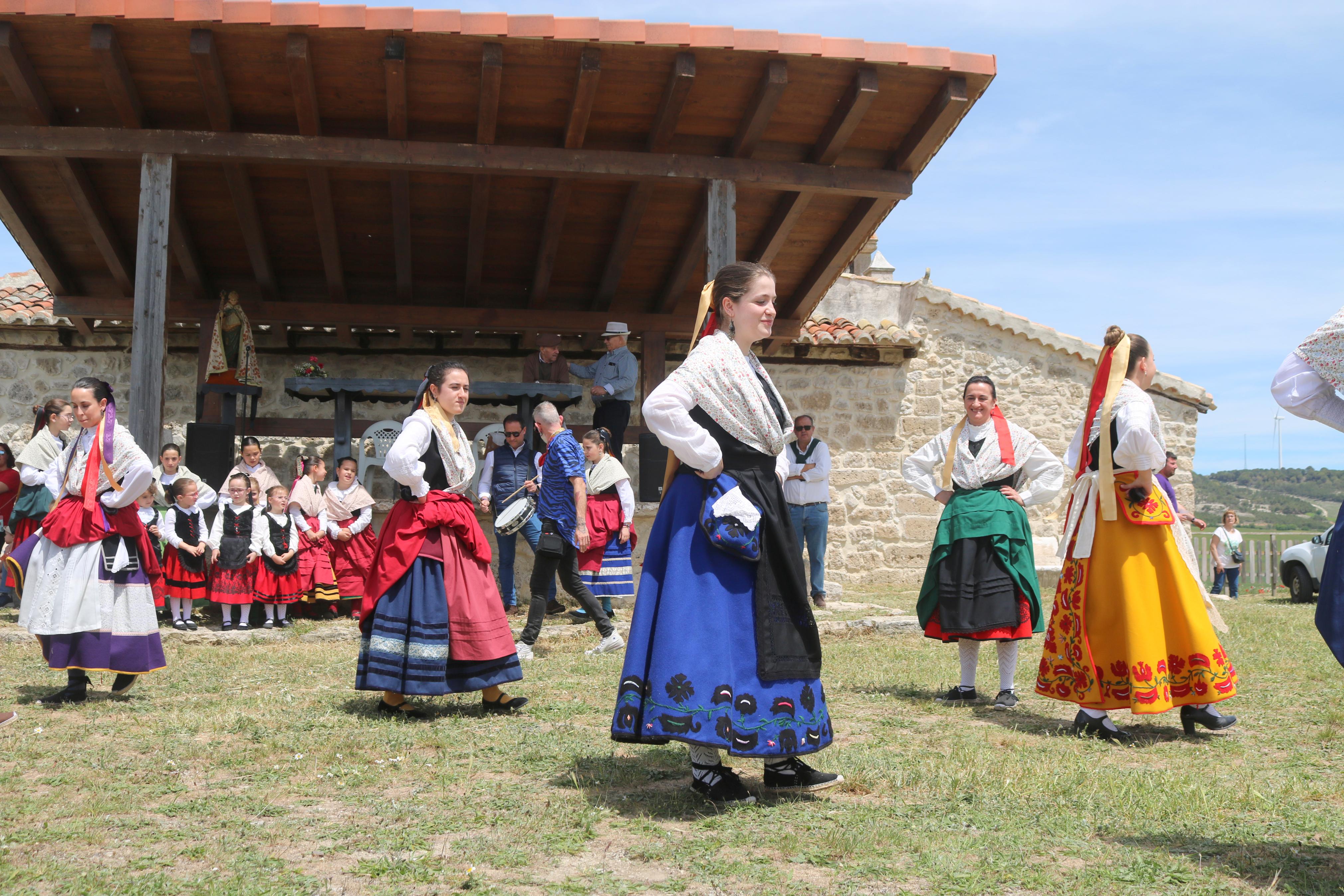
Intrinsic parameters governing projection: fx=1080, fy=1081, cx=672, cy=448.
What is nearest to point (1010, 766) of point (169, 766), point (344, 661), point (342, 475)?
point (169, 766)

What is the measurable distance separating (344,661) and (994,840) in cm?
499

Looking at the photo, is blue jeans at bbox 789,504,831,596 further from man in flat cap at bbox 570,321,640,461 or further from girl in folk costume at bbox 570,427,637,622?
girl in folk costume at bbox 570,427,637,622

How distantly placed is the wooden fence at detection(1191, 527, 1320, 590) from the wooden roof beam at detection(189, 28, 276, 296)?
15125 mm

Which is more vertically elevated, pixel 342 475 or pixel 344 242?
pixel 344 242

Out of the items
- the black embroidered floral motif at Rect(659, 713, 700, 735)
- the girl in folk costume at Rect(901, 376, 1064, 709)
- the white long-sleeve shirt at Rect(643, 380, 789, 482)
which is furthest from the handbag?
the girl in folk costume at Rect(901, 376, 1064, 709)

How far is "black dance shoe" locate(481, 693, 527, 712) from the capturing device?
209 inches

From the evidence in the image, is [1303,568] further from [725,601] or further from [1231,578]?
[725,601]

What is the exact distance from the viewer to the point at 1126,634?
4.72 meters

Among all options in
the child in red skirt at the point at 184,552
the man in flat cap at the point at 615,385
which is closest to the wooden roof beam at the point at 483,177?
the man in flat cap at the point at 615,385

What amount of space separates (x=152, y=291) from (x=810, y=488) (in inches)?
242

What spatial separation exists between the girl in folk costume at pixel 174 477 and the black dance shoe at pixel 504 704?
4.64 meters

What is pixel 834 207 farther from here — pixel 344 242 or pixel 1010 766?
pixel 1010 766

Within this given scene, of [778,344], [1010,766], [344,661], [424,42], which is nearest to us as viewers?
[1010,766]

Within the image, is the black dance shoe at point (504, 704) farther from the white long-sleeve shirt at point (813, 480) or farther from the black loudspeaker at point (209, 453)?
the black loudspeaker at point (209, 453)
